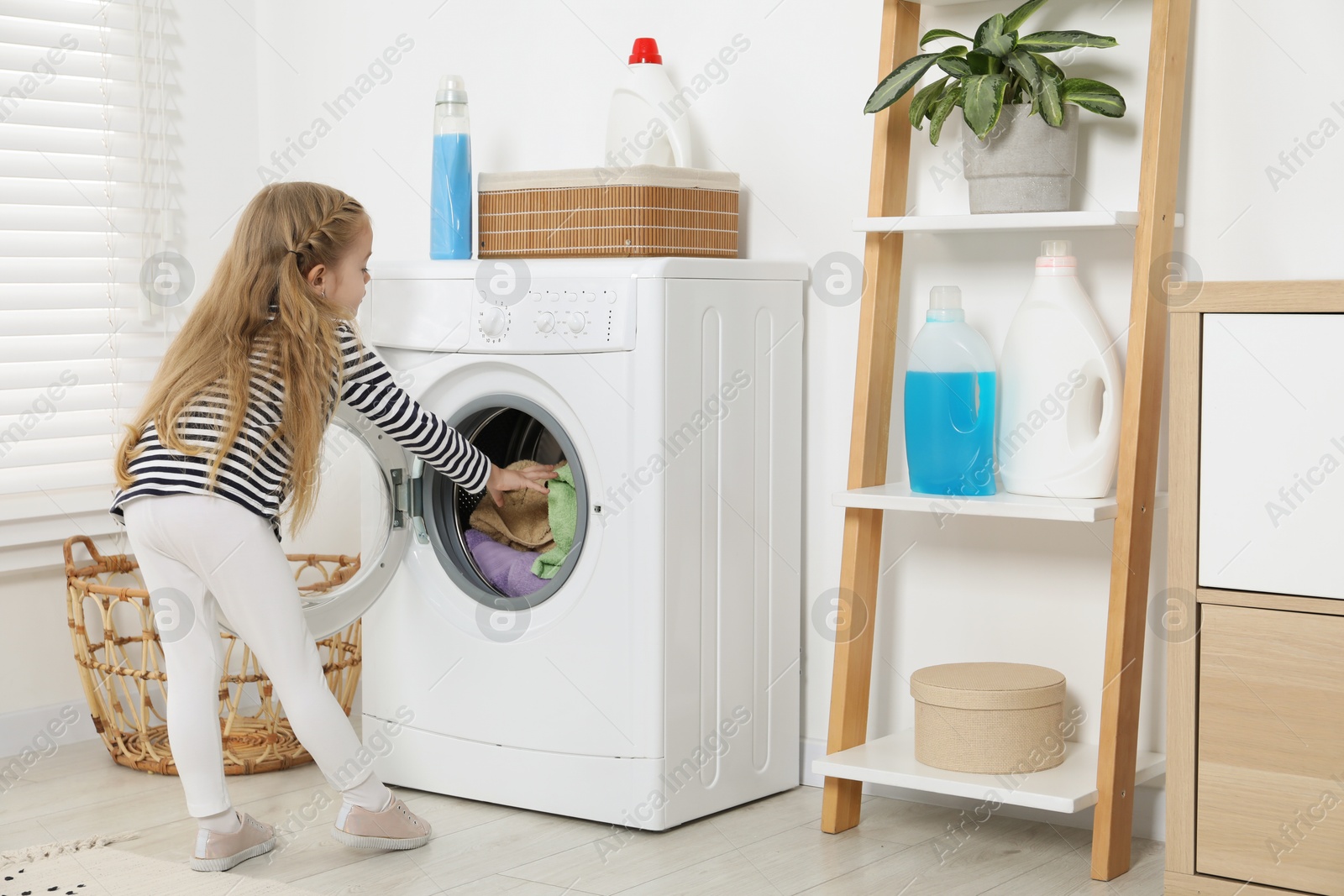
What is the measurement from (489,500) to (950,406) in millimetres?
762

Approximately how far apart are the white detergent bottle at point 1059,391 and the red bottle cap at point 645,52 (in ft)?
2.57

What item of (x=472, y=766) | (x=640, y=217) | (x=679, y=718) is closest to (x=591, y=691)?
(x=679, y=718)

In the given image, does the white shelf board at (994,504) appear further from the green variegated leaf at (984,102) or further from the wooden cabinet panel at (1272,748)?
the green variegated leaf at (984,102)

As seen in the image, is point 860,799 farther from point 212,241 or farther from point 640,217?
point 212,241

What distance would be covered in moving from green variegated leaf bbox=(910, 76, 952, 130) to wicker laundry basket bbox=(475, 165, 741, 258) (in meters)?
0.35

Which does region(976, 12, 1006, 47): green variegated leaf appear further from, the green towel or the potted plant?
the green towel

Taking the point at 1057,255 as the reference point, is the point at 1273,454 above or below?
below

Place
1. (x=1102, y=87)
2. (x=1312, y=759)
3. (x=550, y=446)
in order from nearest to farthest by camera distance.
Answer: (x=1312, y=759)
(x=1102, y=87)
(x=550, y=446)

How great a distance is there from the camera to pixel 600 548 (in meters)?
2.02

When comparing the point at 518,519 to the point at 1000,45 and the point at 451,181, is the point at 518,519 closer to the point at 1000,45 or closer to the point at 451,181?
the point at 451,181

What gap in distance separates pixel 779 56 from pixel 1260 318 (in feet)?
3.29

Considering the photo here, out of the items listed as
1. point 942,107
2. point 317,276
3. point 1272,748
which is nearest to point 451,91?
point 317,276

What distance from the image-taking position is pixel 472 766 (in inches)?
85.0

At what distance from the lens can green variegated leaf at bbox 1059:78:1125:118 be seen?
1.87 meters
